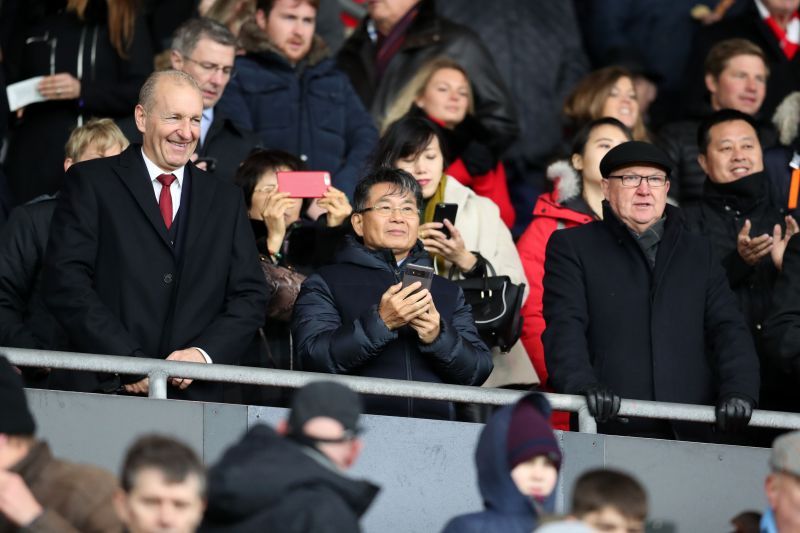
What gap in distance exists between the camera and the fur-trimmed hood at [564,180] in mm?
10477

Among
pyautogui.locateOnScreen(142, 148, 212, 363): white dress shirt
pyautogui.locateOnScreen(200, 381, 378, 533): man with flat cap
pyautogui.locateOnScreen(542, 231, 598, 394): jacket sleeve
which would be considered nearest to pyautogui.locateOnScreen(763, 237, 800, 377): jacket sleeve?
pyautogui.locateOnScreen(542, 231, 598, 394): jacket sleeve

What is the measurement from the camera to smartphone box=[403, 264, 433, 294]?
8.45 meters

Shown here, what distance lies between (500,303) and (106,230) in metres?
2.05

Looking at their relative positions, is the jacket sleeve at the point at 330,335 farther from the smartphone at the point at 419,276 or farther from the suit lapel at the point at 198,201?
the suit lapel at the point at 198,201

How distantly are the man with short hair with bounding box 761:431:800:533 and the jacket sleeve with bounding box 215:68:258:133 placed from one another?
4.98 m

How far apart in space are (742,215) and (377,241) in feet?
8.64

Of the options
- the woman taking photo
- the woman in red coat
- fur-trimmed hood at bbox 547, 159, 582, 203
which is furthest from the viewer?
fur-trimmed hood at bbox 547, 159, 582, 203

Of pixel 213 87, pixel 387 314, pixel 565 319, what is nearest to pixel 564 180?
pixel 565 319

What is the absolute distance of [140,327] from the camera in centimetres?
856

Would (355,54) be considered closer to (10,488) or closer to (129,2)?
(129,2)

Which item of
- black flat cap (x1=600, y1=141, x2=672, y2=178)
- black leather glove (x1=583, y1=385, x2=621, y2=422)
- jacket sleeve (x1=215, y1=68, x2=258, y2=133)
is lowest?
black leather glove (x1=583, y1=385, x2=621, y2=422)

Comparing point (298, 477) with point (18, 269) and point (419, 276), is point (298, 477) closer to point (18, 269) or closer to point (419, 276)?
point (419, 276)

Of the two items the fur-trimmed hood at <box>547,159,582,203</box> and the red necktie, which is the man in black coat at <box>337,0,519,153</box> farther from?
the red necktie

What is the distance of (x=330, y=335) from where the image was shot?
27.9ft
